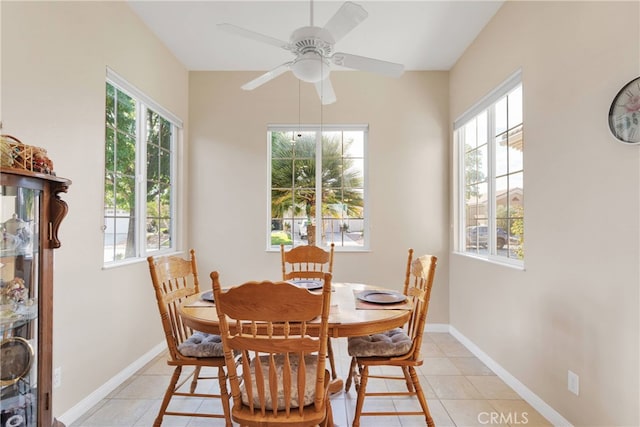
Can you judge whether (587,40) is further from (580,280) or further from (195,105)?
(195,105)

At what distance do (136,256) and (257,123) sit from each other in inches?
72.4

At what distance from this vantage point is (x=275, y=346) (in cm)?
133

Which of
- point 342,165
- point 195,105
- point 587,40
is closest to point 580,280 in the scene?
point 587,40

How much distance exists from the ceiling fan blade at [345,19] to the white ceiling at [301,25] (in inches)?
35.0

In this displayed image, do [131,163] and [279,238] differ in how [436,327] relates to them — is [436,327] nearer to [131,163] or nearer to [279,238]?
[279,238]

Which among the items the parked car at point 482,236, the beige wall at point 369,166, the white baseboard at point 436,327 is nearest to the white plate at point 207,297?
the beige wall at point 369,166

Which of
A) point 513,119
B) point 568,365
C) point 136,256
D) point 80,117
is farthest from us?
point 136,256

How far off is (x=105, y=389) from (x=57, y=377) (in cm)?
49

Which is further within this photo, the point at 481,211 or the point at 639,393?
the point at 481,211

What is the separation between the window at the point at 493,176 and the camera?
2.54m

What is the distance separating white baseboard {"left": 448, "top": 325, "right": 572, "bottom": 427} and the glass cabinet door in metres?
2.70

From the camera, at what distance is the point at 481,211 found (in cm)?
313

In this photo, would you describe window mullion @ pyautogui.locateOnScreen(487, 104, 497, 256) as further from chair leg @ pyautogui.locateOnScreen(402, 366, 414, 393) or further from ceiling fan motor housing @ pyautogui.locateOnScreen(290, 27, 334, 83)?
ceiling fan motor housing @ pyautogui.locateOnScreen(290, 27, 334, 83)

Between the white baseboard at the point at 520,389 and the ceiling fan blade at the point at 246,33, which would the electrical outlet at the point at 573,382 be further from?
the ceiling fan blade at the point at 246,33
